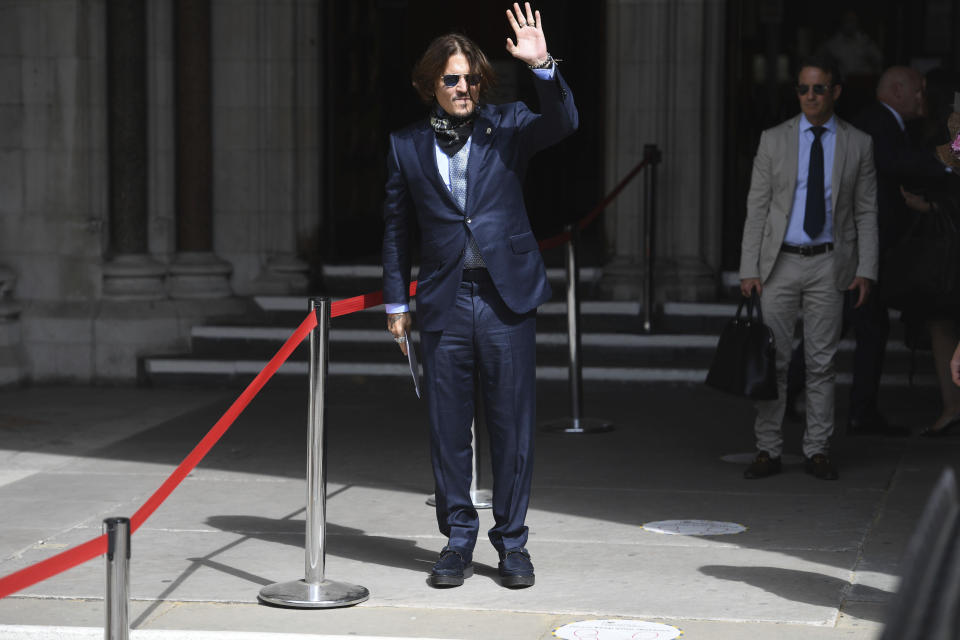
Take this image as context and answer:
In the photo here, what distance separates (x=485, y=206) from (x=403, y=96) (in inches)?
376

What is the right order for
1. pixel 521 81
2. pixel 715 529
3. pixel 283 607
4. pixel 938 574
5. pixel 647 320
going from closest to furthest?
pixel 938 574 → pixel 283 607 → pixel 715 529 → pixel 647 320 → pixel 521 81

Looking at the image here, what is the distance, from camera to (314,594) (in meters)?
5.17

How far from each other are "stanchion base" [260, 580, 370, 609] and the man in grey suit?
269cm

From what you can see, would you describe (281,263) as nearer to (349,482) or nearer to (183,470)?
(349,482)

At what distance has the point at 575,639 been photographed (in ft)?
15.4

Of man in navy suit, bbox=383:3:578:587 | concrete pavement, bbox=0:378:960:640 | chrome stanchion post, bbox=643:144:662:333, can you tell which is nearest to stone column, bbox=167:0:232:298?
concrete pavement, bbox=0:378:960:640

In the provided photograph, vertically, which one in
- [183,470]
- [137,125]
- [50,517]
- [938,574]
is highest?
[137,125]

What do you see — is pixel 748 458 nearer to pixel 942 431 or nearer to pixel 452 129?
pixel 942 431

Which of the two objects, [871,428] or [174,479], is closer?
[174,479]

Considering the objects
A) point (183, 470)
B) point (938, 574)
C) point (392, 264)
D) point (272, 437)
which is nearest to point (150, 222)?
point (272, 437)

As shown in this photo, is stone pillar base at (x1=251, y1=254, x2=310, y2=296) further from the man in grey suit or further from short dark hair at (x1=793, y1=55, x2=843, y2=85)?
short dark hair at (x1=793, y1=55, x2=843, y2=85)

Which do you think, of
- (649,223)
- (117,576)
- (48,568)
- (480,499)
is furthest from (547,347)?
(48,568)

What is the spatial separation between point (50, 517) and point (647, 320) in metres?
5.33

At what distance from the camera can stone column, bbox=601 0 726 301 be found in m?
11.4
